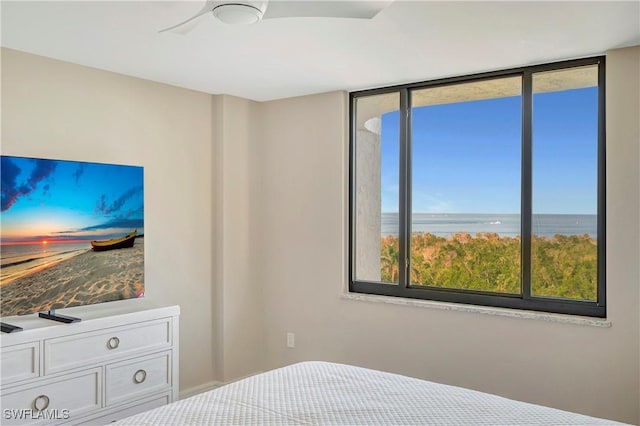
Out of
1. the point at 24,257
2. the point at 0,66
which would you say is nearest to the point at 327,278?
the point at 24,257

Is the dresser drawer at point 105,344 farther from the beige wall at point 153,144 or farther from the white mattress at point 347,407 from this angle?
the white mattress at point 347,407

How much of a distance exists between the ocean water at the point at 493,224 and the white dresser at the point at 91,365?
1.85 meters

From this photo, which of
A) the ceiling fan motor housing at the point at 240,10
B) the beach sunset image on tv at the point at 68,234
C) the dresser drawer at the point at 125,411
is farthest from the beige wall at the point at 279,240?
the ceiling fan motor housing at the point at 240,10

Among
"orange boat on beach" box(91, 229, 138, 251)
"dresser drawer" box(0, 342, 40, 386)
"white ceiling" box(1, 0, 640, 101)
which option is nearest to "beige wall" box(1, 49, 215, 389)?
"white ceiling" box(1, 0, 640, 101)

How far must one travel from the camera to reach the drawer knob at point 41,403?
295 cm

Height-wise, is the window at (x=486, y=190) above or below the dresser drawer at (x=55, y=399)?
above

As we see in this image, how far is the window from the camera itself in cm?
350

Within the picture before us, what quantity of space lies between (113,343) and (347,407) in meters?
1.79

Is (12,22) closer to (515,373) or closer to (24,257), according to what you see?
(24,257)

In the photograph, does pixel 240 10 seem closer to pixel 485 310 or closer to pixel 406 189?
pixel 406 189

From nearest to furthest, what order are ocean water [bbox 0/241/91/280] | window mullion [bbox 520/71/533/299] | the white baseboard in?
ocean water [bbox 0/241/91/280], window mullion [bbox 520/71/533/299], the white baseboard

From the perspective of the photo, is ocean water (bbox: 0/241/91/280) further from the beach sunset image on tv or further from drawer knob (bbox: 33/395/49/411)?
drawer knob (bbox: 33/395/49/411)

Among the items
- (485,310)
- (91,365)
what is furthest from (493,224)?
(91,365)

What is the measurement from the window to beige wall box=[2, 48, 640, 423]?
16cm
